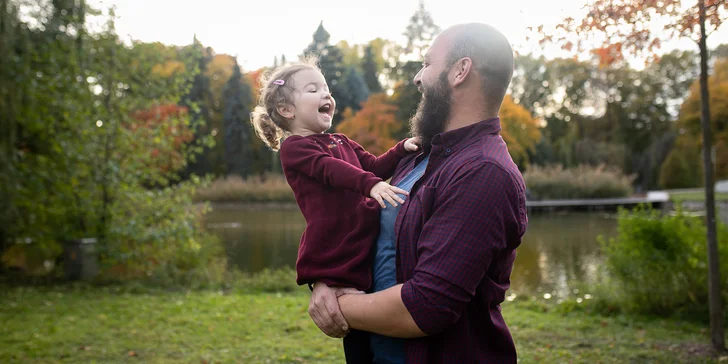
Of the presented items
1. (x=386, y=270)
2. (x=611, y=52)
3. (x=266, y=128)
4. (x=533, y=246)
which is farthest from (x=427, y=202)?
(x=533, y=246)

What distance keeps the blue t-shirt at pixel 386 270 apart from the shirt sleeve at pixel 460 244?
18 cm

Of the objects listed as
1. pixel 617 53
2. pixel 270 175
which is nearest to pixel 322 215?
pixel 617 53

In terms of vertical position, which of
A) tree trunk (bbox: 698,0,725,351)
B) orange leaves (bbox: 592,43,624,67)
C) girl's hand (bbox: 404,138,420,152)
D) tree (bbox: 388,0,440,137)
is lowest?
tree trunk (bbox: 698,0,725,351)

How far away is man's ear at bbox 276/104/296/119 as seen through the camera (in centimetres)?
204

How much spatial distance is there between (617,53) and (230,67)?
103 ft

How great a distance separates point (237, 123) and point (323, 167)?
32978 mm

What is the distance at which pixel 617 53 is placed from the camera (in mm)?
4996

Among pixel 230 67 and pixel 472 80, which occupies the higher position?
pixel 230 67

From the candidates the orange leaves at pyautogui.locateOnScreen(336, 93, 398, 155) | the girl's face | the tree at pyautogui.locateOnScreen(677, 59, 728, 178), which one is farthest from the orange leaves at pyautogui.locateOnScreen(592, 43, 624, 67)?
the tree at pyautogui.locateOnScreen(677, 59, 728, 178)

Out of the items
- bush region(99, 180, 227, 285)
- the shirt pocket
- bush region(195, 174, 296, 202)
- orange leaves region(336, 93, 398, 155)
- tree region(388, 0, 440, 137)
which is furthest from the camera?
bush region(195, 174, 296, 202)

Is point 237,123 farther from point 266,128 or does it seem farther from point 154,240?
point 266,128

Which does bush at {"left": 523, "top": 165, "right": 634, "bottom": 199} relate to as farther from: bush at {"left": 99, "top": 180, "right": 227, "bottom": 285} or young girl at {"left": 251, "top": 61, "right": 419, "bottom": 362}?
young girl at {"left": 251, "top": 61, "right": 419, "bottom": 362}

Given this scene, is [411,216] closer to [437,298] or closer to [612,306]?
[437,298]

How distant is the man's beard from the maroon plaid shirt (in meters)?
0.09
